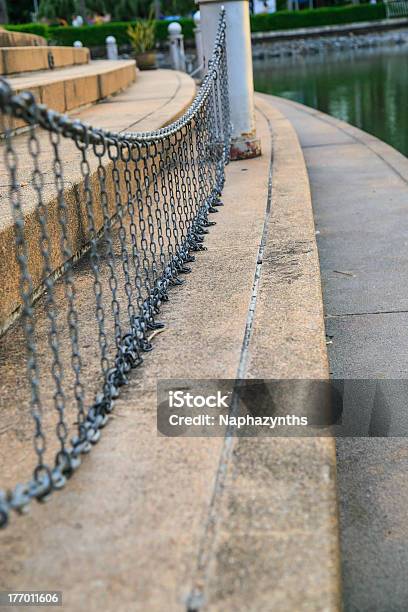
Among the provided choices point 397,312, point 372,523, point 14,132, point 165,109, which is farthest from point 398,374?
point 165,109

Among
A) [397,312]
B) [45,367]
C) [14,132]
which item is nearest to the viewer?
[45,367]

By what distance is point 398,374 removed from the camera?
3.21 metres

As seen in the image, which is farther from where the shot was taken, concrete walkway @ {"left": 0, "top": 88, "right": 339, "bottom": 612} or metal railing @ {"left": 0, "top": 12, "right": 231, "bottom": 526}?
metal railing @ {"left": 0, "top": 12, "right": 231, "bottom": 526}

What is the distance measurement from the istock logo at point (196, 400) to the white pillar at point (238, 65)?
16.1 ft

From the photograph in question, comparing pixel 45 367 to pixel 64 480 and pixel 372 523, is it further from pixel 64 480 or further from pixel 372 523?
pixel 372 523

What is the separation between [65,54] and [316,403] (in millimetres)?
11796

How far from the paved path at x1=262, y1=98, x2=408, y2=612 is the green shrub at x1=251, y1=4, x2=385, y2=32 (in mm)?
47752

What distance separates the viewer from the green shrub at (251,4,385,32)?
53281 millimetres

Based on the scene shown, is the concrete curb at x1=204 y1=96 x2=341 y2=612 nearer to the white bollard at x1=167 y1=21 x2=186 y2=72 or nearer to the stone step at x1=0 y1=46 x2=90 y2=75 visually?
the stone step at x1=0 y1=46 x2=90 y2=75

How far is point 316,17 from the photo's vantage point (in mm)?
53469
